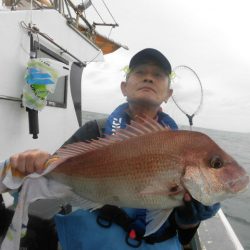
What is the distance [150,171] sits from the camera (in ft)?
6.40

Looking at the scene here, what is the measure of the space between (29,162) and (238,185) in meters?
1.37

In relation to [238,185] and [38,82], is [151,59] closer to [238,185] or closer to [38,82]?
[238,185]

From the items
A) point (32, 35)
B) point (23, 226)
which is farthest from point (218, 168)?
point (32, 35)

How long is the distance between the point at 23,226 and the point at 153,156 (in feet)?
3.51

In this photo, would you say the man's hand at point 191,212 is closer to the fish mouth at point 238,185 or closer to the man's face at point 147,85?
the fish mouth at point 238,185

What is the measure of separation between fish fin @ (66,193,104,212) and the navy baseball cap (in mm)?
1461

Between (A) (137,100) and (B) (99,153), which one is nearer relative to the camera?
(B) (99,153)

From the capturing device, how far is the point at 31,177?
7.18 feet

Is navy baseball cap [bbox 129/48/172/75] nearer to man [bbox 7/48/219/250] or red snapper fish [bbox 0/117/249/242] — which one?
man [bbox 7/48/219/250]

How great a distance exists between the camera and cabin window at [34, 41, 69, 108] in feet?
18.1

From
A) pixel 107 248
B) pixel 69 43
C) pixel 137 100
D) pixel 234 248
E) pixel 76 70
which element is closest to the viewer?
pixel 107 248

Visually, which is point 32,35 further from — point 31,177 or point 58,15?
point 31,177

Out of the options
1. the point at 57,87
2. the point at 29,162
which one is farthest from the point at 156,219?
the point at 57,87

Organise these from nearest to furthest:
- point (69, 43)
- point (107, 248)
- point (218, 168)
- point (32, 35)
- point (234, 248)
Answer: point (218, 168), point (107, 248), point (234, 248), point (32, 35), point (69, 43)
